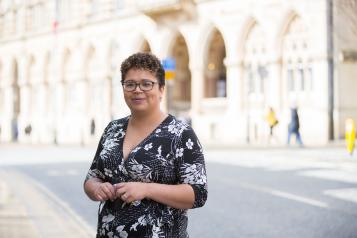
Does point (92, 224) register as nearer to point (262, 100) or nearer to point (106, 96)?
point (262, 100)

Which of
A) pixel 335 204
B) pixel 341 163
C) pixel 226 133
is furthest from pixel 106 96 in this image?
pixel 335 204

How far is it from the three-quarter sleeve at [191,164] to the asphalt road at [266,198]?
143 inches

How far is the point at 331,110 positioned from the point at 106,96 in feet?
53.7

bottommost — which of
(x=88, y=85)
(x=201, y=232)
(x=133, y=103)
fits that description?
(x=201, y=232)

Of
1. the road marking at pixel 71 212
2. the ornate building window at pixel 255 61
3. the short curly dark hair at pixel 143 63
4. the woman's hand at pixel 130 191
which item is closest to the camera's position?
the woman's hand at pixel 130 191

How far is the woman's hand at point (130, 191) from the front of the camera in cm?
239

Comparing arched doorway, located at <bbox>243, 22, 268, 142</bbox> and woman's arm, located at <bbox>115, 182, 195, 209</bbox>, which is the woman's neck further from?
arched doorway, located at <bbox>243, 22, 268, 142</bbox>

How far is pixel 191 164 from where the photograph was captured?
2531 millimetres

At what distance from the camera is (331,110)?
81.0 feet

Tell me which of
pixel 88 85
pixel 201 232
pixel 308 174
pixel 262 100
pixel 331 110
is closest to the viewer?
pixel 201 232

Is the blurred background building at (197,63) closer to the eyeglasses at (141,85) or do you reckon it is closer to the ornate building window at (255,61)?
the ornate building window at (255,61)

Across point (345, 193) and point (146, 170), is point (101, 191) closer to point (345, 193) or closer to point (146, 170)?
point (146, 170)

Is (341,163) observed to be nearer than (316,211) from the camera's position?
No

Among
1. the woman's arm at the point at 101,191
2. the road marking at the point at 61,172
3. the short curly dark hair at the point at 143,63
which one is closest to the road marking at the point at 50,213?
the road marking at the point at 61,172
